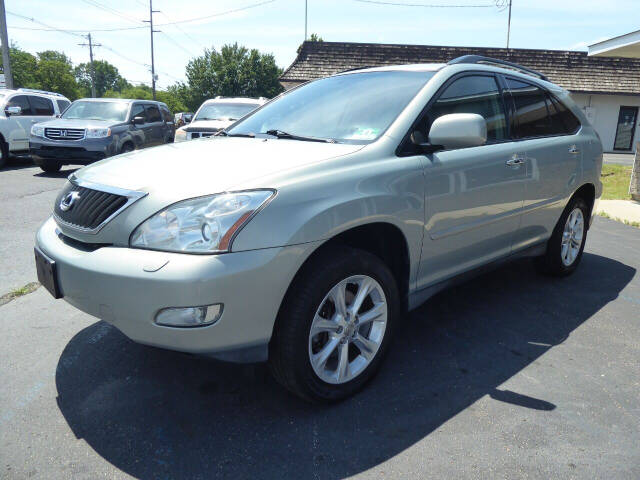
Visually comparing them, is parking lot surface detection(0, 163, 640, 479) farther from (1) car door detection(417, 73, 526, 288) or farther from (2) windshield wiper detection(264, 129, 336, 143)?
(2) windshield wiper detection(264, 129, 336, 143)

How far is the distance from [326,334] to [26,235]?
4.55m

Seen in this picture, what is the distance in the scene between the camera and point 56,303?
3.80 m

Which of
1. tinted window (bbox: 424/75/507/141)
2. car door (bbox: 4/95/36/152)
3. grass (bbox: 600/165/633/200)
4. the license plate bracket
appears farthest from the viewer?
car door (bbox: 4/95/36/152)

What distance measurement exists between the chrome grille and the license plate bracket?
901cm

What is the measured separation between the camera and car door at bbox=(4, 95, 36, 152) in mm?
12180

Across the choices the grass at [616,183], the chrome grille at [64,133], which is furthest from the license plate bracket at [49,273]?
the grass at [616,183]

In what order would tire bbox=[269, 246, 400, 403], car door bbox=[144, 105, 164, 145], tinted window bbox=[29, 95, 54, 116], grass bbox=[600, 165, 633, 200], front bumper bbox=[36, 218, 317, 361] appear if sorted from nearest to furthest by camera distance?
front bumper bbox=[36, 218, 317, 361] → tire bbox=[269, 246, 400, 403] → grass bbox=[600, 165, 633, 200] → car door bbox=[144, 105, 164, 145] → tinted window bbox=[29, 95, 54, 116]

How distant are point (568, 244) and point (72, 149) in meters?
9.66

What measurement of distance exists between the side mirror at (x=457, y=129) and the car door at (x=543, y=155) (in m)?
1.05

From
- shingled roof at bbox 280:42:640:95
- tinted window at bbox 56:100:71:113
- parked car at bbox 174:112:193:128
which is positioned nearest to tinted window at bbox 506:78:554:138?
tinted window at bbox 56:100:71:113

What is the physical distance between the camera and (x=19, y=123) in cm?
1244

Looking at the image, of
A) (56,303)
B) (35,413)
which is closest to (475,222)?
(35,413)

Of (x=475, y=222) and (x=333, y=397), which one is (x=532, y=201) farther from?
(x=333, y=397)

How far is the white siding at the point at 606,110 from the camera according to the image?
27023 millimetres
